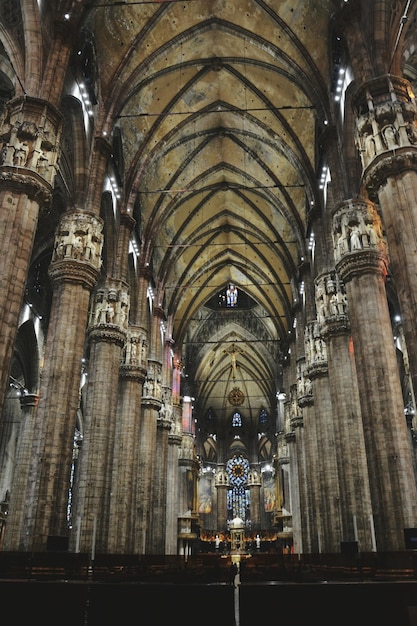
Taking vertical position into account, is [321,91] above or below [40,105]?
above

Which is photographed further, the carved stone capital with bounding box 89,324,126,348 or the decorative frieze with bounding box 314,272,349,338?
the carved stone capital with bounding box 89,324,126,348

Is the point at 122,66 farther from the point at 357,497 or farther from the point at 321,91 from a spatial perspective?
the point at 357,497

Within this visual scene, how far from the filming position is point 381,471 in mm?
12328

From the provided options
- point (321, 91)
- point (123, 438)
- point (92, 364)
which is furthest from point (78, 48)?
point (123, 438)

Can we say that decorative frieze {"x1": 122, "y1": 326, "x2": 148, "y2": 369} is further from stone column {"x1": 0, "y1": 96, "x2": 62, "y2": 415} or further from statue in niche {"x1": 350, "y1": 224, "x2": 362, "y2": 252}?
statue in niche {"x1": 350, "y1": 224, "x2": 362, "y2": 252}

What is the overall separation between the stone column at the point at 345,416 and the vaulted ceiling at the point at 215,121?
232 inches

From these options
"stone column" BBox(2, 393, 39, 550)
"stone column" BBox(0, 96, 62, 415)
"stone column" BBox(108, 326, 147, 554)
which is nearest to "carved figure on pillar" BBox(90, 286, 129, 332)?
"stone column" BBox(108, 326, 147, 554)

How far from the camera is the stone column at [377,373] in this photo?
11945 millimetres

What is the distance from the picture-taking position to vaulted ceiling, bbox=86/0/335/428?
62.8 feet

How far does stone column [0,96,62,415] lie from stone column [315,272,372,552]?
34.7 feet

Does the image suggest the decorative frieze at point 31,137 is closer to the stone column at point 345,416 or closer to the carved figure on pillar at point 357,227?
the carved figure on pillar at point 357,227

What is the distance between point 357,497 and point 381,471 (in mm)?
4003

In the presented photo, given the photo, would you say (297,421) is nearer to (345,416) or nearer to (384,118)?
(345,416)

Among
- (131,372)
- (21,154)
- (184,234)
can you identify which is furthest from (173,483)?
(21,154)
